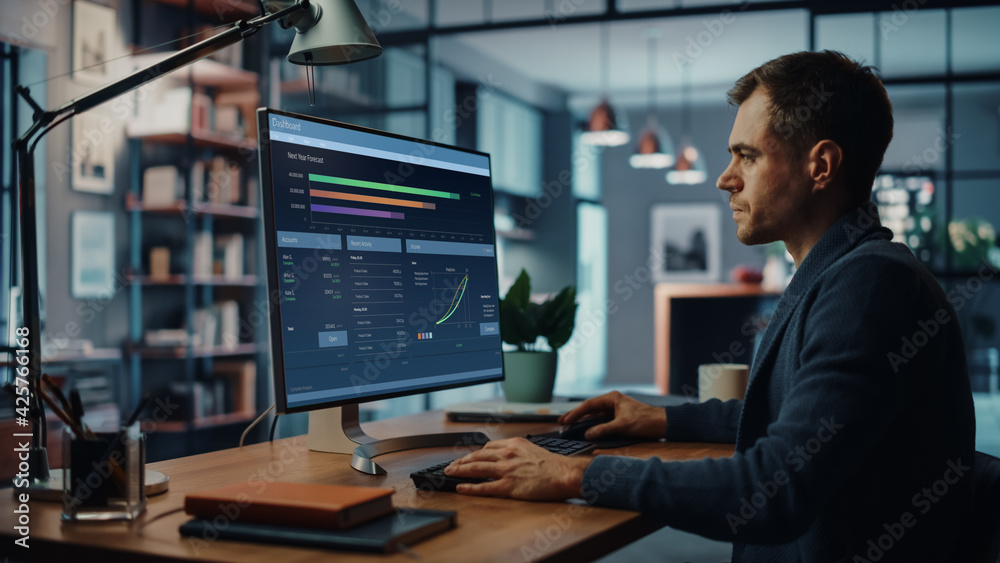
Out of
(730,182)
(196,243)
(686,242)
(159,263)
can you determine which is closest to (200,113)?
(196,243)

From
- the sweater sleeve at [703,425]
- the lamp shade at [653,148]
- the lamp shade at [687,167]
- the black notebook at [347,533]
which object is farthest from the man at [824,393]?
the lamp shade at [687,167]

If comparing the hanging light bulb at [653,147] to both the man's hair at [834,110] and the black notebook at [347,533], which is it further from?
the black notebook at [347,533]

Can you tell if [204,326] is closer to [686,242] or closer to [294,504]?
[294,504]

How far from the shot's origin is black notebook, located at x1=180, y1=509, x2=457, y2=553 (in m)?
0.81

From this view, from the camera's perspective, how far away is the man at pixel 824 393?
3.11 ft

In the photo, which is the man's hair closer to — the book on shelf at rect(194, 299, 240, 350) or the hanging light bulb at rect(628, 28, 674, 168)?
the book on shelf at rect(194, 299, 240, 350)

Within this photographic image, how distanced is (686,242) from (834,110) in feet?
27.3

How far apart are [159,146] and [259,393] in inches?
65.7

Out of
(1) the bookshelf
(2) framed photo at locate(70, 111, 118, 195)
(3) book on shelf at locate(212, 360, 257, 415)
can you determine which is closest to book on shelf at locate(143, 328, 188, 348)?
(1) the bookshelf

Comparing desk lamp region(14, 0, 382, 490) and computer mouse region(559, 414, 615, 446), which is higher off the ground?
desk lamp region(14, 0, 382, 490)

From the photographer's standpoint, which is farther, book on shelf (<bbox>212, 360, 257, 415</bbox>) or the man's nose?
book on shelf (<bbox>212, 360, 257, 415</bbox>)

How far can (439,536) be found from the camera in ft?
2.89

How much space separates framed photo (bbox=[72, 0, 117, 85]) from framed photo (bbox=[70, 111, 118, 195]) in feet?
0.72

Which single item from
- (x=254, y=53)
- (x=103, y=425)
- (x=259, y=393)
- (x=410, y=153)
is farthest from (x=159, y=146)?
(x=103, y=425)
